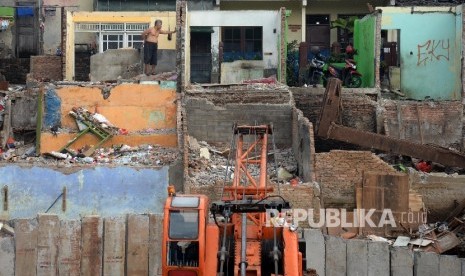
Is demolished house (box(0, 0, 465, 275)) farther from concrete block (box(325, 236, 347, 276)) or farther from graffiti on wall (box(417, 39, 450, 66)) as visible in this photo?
graffiti on wall (box(417, 39, 450, 66))

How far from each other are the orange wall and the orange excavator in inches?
402

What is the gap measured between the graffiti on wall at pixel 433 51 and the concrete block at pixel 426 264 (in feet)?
34.1

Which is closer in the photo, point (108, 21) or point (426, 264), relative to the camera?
point (426, 264)

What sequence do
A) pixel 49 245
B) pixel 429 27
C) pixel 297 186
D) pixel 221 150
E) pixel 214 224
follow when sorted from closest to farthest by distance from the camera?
pixel 214 224, pixel 49 245, pixel 297 186, pixel 221 150, pixel 429 27

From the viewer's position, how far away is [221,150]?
20234 millimetres

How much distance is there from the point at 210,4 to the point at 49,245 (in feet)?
49.8

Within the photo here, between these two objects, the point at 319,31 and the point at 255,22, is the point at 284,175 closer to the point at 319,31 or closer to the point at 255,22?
the point at 255,22

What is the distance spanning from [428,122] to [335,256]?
7321 millimetres

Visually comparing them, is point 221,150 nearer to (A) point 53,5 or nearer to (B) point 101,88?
(B) point 101,88

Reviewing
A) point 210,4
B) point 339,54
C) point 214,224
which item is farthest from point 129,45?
point 214,224

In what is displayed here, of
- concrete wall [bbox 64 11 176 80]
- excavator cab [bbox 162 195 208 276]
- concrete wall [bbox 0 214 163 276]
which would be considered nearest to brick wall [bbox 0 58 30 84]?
concrete wall [bbox 64 11 176 80]

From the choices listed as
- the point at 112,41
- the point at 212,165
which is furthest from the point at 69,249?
the point at 112,41

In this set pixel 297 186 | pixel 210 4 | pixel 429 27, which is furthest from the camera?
pixel 210 4

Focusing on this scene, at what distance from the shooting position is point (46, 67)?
26.2 metres
